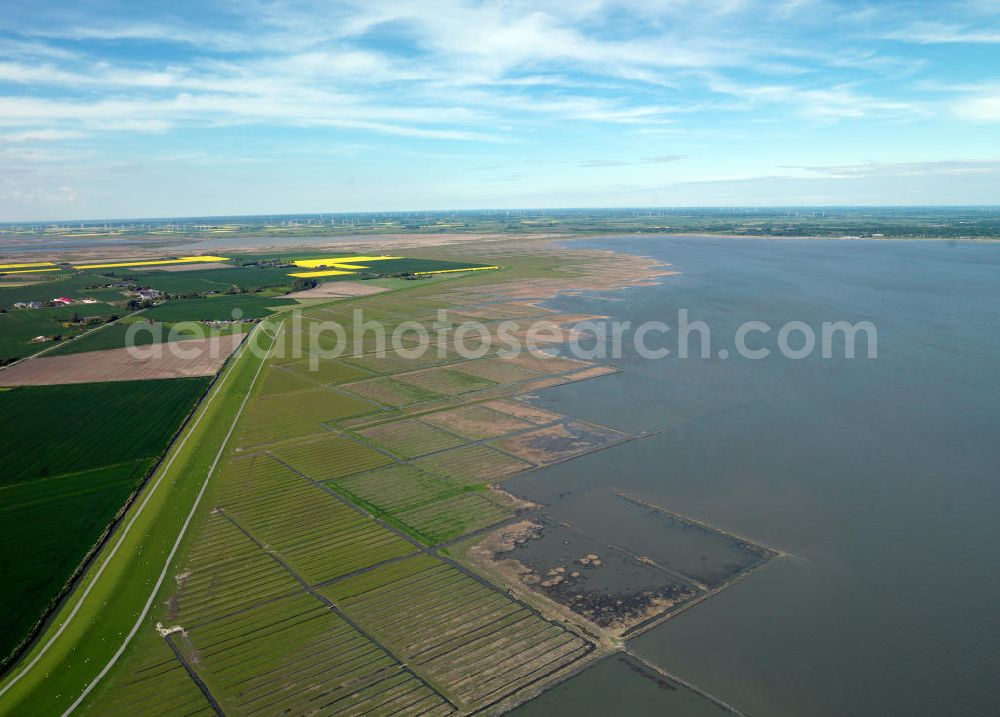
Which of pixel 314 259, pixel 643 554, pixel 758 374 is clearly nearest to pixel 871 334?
pixel 758 374

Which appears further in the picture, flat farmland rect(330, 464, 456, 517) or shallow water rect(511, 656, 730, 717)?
flat farmland rect(330, 464, 456, 517)

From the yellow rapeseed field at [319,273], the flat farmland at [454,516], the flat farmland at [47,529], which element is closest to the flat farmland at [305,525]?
the flat farmland at [454,516]

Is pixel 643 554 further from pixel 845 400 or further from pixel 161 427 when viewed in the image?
pixel 161 427

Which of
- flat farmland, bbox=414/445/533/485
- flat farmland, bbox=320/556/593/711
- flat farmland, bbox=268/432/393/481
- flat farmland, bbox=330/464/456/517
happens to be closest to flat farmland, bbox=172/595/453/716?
flat farmland, bbox=320/556/593/711

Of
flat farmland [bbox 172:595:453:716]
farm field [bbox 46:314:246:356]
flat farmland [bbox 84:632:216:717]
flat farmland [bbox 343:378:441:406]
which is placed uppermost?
farm field [bbox 46:314:246:356]

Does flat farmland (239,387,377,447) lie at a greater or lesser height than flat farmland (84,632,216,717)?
greater

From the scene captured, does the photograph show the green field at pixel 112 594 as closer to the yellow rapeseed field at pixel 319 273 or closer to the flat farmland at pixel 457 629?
the flat farmland at pixel 457 629

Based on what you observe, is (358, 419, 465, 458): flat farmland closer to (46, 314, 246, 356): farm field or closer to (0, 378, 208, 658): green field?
(0, 378, 208, 658): green field
